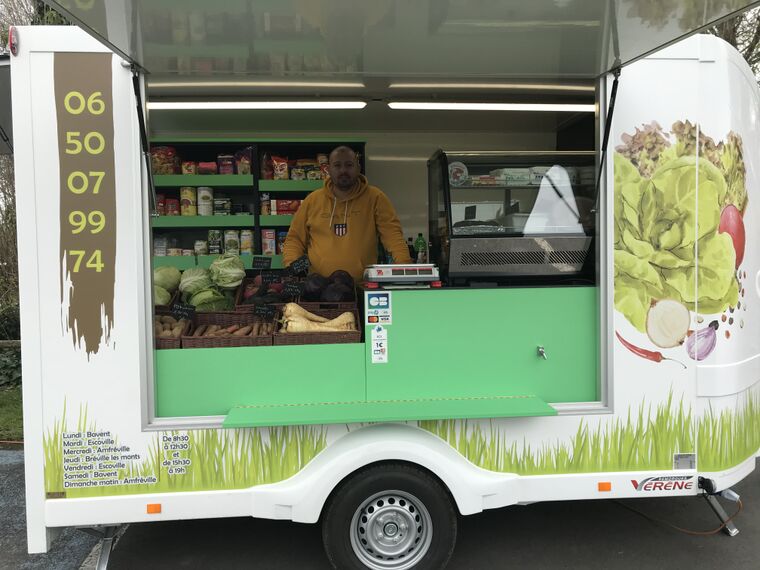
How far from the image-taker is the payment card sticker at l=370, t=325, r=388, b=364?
2779mm

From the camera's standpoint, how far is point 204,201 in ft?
18.2

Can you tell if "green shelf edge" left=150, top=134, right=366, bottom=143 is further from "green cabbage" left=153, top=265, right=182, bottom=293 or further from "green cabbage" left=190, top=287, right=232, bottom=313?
"green cabbage" left=190, top=287, right=232, bottom=313

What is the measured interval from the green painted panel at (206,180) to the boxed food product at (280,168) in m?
0.25

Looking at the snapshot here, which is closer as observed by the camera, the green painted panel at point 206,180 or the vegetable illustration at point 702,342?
the vegetable illustration at point 702,342

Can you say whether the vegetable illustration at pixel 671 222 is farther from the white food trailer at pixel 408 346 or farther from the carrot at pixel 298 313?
the carrot at pixel 298 313

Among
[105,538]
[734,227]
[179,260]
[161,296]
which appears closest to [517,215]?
[734,227]

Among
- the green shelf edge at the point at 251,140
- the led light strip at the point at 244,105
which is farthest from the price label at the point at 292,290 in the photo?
the green shelf edge at the point at 251,140

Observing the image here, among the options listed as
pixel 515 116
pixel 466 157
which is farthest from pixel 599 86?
pixel 515 116

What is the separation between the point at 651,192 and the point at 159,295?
256 centimetres

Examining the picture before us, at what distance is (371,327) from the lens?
110 inches

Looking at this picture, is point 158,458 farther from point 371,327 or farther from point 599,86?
point 599,86

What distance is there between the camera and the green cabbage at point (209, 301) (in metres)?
3.19

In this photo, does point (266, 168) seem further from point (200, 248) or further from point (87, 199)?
point (87, 199)

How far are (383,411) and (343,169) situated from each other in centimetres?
197
